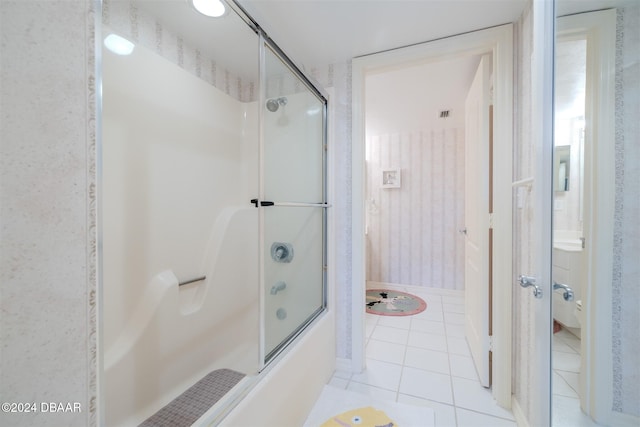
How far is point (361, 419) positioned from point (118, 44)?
2443 millimetres

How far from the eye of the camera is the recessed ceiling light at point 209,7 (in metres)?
1.31

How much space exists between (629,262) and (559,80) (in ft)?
1.99

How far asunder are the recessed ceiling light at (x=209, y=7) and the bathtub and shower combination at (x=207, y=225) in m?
0.05

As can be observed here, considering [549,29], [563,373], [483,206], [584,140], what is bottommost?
[563,373]

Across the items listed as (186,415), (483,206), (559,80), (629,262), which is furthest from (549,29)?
(186,415)

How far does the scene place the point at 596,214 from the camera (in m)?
0.79

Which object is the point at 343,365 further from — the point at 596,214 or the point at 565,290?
the point at 596,214

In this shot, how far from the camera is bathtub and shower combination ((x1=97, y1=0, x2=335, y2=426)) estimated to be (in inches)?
50.6

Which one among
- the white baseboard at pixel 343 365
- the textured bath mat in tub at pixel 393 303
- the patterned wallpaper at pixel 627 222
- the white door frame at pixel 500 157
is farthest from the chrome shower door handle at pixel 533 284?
the textured bath mat in tub at pixel 393 303

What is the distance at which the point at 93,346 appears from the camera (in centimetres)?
50

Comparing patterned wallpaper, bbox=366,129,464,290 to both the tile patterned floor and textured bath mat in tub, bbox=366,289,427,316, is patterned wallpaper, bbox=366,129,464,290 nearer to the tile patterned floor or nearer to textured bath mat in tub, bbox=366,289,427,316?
textured bath mat in tub, bbox=366,289,427,316

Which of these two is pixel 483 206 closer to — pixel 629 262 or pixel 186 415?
pixel 629 262

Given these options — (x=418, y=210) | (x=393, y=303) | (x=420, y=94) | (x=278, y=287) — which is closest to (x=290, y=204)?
(x=278, y=287)

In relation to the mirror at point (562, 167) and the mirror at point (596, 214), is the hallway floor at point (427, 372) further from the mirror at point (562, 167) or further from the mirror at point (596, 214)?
the mirror at point (562, 167)
